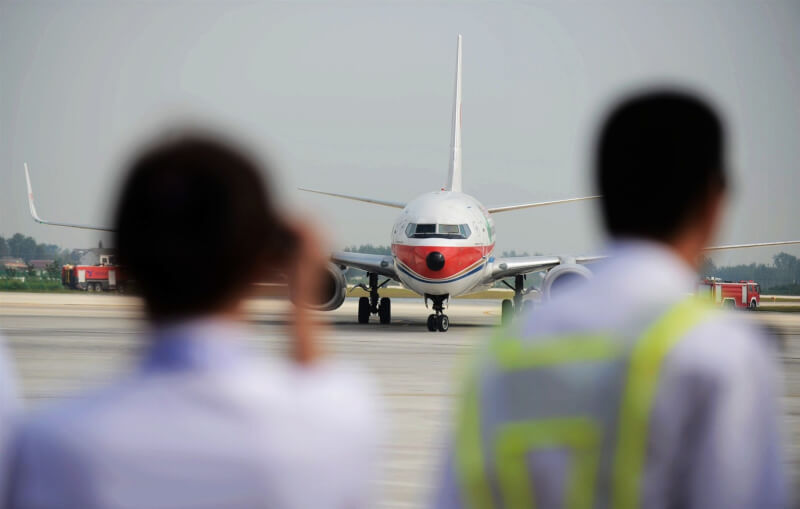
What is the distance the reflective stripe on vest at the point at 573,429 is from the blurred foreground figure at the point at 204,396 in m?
0.21

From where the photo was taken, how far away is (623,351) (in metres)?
1.55

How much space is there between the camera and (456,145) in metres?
33.8

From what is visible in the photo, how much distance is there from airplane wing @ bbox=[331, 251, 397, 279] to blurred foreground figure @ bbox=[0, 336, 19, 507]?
2324cm

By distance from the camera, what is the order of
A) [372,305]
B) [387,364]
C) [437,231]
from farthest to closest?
[372,305], [437,231], [387,364]

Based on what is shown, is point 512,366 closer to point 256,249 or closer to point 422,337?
point 256,249

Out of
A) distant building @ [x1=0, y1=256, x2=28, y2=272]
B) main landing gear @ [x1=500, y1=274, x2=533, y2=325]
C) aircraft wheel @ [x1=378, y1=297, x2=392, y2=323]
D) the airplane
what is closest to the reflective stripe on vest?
the airplane

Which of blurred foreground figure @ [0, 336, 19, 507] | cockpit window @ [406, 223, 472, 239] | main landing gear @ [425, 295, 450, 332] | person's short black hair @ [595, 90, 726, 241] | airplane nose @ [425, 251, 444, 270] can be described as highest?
cockpit window @ [406, 223, 472, 239]

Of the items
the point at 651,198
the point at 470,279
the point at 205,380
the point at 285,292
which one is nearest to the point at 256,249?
the point at 285,292

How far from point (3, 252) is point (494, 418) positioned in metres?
88.6

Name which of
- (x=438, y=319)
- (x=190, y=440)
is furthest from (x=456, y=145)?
(x=190, y=440)

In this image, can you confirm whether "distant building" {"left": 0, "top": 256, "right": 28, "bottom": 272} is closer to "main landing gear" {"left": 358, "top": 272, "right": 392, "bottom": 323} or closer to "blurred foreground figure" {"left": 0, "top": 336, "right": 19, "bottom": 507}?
"main landing gear" {"left": 358, "top": 272, "right": 392, "bottom": 323}

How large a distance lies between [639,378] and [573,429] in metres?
0.14

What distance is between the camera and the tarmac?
5.61 metres

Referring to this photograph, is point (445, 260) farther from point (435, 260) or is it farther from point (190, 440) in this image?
point (190, 440)
